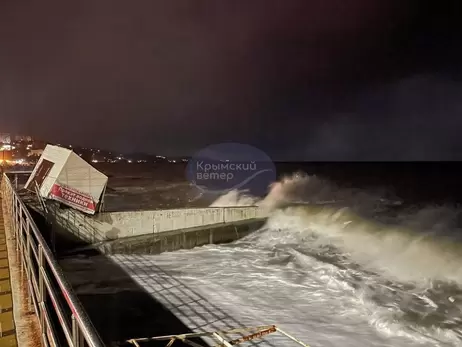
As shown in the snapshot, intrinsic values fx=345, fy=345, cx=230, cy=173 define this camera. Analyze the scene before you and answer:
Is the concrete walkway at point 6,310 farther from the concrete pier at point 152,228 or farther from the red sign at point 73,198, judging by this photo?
the concrete pier at point 152,228

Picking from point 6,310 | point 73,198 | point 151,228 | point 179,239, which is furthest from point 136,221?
point 6,310

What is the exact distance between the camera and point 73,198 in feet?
58.4

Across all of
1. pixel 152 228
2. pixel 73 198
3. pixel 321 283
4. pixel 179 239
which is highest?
pixel 73 198

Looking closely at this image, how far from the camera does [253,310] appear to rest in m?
11.5

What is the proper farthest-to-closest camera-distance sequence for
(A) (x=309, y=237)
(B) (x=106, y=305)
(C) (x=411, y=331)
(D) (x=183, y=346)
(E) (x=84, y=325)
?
1. (A) (x=309, y=237)
2. (B) (x=106, y=305)
3. (C) (x=411, y=331)
4. (D) (x=183, y=346)
5. (E) (x=84, y=325)

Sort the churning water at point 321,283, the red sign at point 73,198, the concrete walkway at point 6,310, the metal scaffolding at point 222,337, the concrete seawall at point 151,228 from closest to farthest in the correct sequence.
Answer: the concrete walkway at point 6,310, the metal scaffolding at point 222,337, the churning water at point 321,283, the red sign at point 73,198, the concrete seawall at point 151,228

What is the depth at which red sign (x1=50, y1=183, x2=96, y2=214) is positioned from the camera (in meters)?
17.2

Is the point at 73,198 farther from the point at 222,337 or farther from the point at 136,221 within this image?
the point at 222,337

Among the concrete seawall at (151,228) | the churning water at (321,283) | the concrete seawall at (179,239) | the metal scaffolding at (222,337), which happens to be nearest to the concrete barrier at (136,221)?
the concrete seawall at (151,228)

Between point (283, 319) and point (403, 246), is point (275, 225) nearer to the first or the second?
point (403, 246)

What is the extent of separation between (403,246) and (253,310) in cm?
1340

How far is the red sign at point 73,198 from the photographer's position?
679 inches

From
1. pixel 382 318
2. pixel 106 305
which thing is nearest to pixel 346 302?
pixel 382 318

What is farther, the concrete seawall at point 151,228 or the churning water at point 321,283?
the concrete seawall at point 151,228
